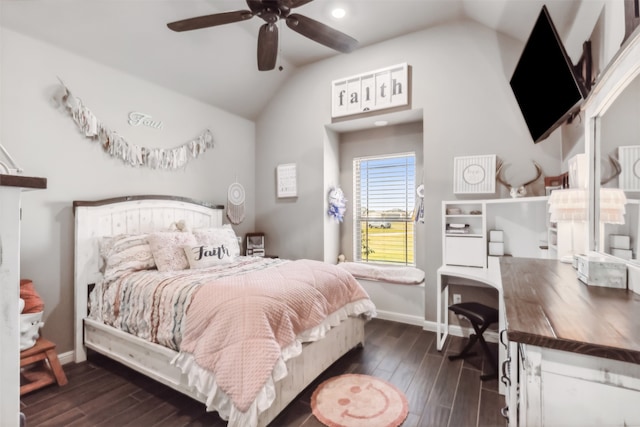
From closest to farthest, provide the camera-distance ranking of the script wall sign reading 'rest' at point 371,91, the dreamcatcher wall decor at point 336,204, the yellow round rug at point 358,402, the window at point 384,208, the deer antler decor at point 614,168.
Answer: the deer antler decor at point 614,168 → the yellow round rug at point 358,402 → the script wall sign reading 'rest' at point 371,91 → the window at point 384,208 → the dreamcatcher wall decor at point 336,204

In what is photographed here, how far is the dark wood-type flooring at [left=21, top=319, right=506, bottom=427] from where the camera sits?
180 centimetres

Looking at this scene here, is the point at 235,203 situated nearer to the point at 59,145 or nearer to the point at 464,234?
the point at 59,145

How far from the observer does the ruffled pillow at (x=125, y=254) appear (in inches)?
95.9

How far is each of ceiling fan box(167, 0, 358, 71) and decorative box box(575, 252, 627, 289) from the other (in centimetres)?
207

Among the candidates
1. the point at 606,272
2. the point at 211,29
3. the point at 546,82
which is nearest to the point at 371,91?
the point at 211,29

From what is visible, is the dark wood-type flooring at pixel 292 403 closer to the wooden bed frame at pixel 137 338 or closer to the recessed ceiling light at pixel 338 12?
the wooden bed frame at pixel 137 338

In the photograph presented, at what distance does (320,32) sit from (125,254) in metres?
2.39

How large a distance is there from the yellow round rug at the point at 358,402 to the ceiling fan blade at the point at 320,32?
2566mm

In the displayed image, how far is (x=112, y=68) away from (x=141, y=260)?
1.86 meters

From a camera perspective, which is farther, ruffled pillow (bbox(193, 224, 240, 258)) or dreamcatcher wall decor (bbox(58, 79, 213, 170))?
ruffled pillow (bbox(193, 224, 240, 258))

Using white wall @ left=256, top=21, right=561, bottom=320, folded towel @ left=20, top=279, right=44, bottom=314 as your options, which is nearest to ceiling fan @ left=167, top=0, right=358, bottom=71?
white wall @ left=256, top=21, right=561, bottom=320

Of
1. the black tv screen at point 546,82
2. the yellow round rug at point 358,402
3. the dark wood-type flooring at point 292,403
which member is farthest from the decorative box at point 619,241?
the yellow round rug at point 358,402

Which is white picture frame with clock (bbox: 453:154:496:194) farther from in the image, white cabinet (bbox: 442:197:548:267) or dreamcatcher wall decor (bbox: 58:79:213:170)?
dreamcatcher wall decor (bbox: 58:79:213:170)

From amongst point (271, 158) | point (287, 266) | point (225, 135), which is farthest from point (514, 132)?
point (225, 135)
